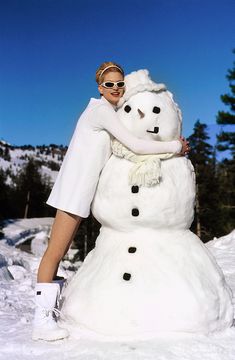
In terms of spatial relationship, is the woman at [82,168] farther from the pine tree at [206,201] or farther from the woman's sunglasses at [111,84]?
the pine tree at [206,201]

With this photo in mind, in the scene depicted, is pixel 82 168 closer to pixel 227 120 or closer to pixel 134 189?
pixel 134 189

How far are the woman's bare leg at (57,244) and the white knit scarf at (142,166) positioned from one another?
0.56m

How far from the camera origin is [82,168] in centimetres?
333

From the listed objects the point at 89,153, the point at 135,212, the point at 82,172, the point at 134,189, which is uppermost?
the point at 89,153

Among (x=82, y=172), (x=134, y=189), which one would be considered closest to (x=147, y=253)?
(x=134, y=189)

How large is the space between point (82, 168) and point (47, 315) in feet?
3.49

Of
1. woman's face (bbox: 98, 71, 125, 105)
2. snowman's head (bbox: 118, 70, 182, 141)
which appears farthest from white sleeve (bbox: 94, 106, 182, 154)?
woman's face (bbox: 98, 71, 125, 105)

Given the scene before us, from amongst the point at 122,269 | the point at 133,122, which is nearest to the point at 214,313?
the point at 122,269

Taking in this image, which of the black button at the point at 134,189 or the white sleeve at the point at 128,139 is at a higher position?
the white sleeve at the point at 128,139

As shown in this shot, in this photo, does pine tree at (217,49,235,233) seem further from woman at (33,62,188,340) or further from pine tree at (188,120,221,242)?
woman at (33,62,188,340)

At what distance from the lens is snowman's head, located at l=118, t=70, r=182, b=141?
3.30m

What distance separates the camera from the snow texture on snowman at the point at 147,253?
295cm

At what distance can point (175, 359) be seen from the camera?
2627 millimetres

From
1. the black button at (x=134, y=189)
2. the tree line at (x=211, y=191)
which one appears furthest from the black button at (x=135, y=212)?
the tree line at (x=211, y=191)
